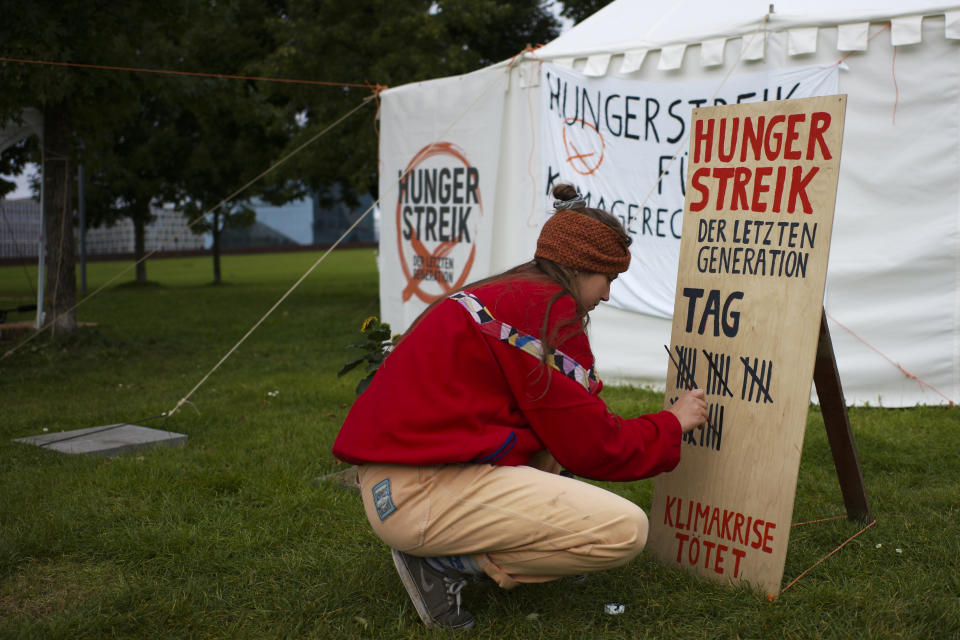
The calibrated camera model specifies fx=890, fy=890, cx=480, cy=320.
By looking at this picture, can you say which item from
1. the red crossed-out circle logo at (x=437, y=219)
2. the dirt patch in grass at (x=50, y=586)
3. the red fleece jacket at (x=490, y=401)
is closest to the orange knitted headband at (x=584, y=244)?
the red fleece jacket at (x=490, y=401)

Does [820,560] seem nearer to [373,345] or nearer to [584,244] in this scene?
[584,244]

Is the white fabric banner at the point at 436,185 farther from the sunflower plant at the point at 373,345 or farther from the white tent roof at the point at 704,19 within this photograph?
the sunflower plant at the point at 373,345

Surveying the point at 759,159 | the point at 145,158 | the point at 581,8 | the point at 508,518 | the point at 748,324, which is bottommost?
the point at 508,518

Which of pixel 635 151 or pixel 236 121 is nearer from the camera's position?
pixel 635 151

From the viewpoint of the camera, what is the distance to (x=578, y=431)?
254 cm

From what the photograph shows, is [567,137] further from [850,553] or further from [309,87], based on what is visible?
[309,87]

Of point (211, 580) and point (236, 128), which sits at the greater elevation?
point (236, 128)

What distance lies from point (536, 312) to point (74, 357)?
25.6 ft

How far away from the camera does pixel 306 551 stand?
11.5 ft

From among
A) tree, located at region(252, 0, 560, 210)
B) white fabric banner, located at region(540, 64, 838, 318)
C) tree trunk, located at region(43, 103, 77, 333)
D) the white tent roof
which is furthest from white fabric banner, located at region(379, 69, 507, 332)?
tree, located at region(252, 0, 560, 210)

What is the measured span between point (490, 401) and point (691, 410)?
0.72 meters

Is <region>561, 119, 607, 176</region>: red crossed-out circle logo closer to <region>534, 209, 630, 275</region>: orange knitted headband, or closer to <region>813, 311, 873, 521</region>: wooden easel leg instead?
<region>813, 311, 873, 521</region>: wooden easel leg

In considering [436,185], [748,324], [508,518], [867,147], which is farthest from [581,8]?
[508,518]

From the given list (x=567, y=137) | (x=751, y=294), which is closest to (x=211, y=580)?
(x=751, y=294)
